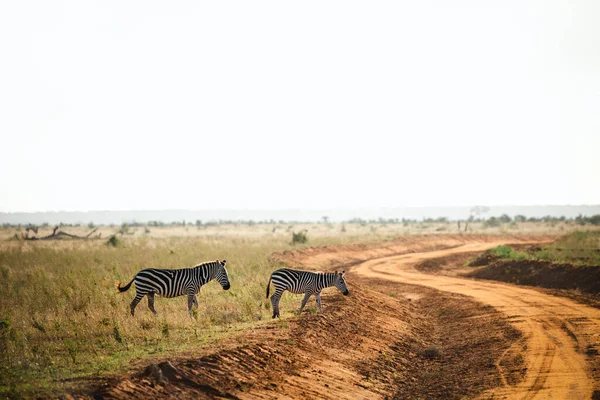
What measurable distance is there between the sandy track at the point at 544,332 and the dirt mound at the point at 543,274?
1806 millimetres

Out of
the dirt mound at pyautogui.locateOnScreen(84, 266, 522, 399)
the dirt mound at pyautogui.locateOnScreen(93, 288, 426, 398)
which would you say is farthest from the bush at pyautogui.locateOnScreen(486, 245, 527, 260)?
the dirt mound at pyautogui.locateOnScreen(93, 288, 426, 398)

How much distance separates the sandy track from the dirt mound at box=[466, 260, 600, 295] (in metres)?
1.81

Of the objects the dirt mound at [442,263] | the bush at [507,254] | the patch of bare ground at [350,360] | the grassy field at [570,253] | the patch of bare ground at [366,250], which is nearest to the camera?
the patch of bare ground at [350,360]

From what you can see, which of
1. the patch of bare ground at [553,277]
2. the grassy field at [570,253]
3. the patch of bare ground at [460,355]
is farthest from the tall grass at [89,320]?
the grassy field at [570,253]

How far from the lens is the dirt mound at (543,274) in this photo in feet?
86.4

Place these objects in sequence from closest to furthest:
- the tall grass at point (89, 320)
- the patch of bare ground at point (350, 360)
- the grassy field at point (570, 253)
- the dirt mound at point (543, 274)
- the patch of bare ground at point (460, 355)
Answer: the patch of bare ground at point (350, 360) → the tall grass at point (89, 320) → the patch of bare ground at point (460, 355) → the dirt mound at point (543, 274) → the grassy field at point (570, 253)

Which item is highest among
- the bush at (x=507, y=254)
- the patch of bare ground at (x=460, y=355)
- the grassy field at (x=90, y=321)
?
the bush at (x=507, y=254)

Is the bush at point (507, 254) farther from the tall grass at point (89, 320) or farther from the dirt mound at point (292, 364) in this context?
the dirt mound at point (292, 364)

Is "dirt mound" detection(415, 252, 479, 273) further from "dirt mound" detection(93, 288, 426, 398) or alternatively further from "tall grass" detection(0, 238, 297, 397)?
"dirt mound" detection(93, 288, 426, 398)

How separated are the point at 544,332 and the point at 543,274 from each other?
45.7ft

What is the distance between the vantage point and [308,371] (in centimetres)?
1229

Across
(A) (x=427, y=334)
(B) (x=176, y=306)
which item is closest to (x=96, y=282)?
(B) (x=176, y=306)

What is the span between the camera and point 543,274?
2948 cm

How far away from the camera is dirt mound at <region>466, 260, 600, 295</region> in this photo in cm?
2633
